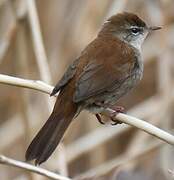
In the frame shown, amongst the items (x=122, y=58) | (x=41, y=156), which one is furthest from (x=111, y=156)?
(x=41, y=156)

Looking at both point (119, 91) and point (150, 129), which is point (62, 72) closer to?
point (119, 91)

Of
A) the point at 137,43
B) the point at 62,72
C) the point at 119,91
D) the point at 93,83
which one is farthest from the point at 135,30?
the point at 62,72

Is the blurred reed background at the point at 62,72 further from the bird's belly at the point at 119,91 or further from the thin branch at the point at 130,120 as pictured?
the thin branch at the point at 130,120

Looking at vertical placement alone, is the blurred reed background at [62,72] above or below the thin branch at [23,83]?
below

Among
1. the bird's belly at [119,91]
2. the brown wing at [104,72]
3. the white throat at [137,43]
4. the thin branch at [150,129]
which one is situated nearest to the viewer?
the thin branch at [150,129]

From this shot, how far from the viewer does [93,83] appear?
2.61m

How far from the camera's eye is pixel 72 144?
3766mm

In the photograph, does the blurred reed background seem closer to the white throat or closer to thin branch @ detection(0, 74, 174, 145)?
the white throat

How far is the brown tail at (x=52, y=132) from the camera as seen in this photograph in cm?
234

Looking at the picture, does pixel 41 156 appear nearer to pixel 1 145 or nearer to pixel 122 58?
pixel 122 58

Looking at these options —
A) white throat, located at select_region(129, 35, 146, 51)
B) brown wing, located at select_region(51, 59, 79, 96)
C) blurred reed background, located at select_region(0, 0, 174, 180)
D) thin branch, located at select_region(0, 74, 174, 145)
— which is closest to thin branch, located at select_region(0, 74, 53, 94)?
thin branch, located at select_region(0, 74, 174, 145)

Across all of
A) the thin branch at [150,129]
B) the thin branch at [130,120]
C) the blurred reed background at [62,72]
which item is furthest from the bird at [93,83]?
the blurred reed background at [62,72]

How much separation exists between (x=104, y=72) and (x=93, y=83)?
0.36 feet

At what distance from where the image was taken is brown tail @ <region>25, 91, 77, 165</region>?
2.34 meters
